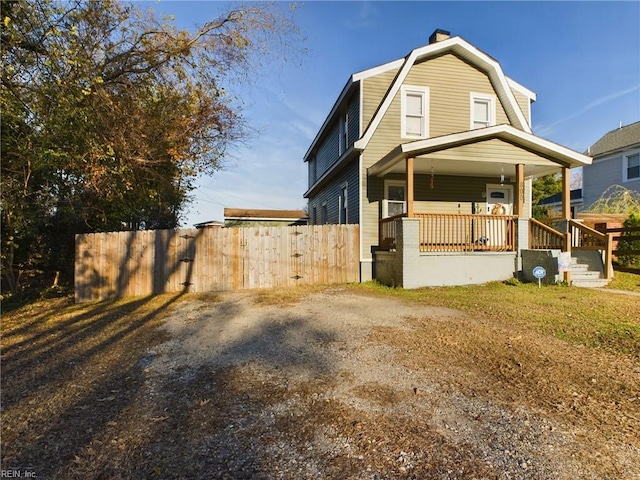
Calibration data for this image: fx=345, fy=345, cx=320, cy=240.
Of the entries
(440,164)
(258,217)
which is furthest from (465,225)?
(258,217)

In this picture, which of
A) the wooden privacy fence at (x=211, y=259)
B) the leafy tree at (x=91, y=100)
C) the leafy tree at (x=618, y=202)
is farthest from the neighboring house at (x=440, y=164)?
the leafy tree at (x=618, y=202)

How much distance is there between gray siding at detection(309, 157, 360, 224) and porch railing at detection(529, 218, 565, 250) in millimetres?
4951

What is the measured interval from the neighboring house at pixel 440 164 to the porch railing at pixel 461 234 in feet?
0.09

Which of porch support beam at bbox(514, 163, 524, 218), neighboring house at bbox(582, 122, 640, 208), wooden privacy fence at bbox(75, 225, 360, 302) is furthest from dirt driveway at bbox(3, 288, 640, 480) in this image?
neighboring house at bbox(582, 122, 640, 208)

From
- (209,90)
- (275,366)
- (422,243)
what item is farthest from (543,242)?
(209,90)

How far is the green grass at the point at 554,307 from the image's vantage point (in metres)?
4.54

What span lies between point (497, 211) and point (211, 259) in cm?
917

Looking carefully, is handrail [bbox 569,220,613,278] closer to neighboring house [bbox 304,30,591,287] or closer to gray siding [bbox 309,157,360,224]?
neighboring house [bbox 304,30,591,287]

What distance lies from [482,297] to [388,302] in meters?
2.05

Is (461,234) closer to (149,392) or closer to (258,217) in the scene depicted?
(149,392)

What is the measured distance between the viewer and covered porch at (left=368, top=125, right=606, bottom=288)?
29.0ft

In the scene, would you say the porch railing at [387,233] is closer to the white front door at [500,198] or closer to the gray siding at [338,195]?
the gray siding at [338,195]

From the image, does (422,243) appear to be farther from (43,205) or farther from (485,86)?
(43,205)

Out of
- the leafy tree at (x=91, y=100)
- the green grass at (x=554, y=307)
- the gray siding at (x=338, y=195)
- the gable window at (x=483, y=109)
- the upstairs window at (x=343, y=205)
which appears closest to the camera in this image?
the green grass at (x=554, y=307)
